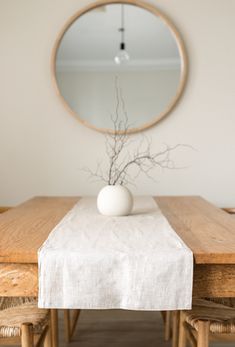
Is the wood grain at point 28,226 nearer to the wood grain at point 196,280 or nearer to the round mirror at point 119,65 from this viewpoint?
the wood grain at point 196,280

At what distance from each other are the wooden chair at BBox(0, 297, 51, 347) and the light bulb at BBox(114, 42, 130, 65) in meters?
1.54

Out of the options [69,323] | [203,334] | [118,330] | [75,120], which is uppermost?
[75,120]

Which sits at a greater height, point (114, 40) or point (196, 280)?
point (114, 40)

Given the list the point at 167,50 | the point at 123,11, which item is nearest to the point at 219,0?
the point at 167,50

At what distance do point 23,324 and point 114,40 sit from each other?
1.76 metres

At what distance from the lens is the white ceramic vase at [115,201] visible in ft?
4.85

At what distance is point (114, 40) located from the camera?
2.26m

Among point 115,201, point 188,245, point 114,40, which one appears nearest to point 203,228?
point 188,245

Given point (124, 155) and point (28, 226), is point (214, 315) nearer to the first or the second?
point (28, 226)

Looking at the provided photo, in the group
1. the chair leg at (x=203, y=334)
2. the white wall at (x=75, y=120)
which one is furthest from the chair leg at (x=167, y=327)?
the chair leg at (x=203, y=334)

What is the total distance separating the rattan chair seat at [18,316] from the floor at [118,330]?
28.7 inches

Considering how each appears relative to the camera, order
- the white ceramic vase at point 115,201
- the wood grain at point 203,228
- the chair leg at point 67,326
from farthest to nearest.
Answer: the chair leg at point 67,326
the white ceramic vase at point 115,201
the wood grain at point 203,228

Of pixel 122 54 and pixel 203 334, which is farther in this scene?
pixel 122 54

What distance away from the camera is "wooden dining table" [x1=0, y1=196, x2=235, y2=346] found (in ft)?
3.22
